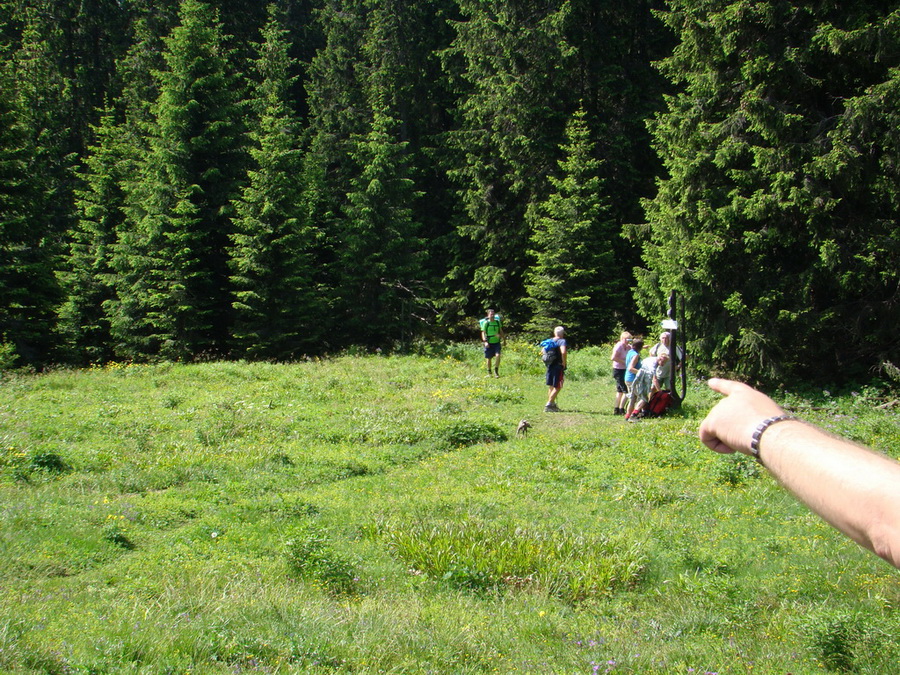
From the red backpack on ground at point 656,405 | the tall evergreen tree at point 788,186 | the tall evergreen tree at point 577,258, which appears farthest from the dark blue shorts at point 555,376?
the tall evergreen tree at point 577,258

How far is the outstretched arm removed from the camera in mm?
1418

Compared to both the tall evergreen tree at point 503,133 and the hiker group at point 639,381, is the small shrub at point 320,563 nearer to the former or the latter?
the hiker group at point 639,381

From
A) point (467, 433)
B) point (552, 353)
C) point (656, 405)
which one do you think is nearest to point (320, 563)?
point (467, 433)

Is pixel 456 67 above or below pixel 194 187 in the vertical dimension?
above

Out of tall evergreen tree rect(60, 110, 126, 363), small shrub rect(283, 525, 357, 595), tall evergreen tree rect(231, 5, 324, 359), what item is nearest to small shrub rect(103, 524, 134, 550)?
small shrub rect(283, 525, 357, 595)

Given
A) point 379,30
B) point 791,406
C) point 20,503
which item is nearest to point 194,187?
point 379,30

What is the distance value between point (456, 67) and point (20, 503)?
30784 millimetres

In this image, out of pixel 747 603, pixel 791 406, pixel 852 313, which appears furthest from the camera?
pixel 852 313

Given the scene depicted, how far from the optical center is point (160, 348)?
28.6 metres

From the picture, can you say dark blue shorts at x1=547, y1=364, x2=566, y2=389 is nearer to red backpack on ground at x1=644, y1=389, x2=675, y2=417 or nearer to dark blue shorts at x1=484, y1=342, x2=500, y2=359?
red backpack on ground at x1=644, y1=389, x2=675, y2=417

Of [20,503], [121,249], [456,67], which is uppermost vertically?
[456,67]

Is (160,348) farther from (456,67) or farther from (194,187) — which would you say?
(456,67)

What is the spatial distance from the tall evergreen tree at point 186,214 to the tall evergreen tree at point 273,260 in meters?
1.28

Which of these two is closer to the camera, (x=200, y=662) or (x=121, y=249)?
(x=200, y=662)
